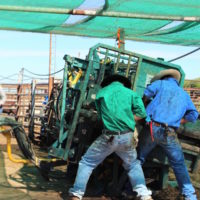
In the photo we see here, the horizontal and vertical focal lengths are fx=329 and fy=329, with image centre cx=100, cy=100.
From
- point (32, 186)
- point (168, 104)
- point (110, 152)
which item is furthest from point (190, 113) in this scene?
point (32, 186)

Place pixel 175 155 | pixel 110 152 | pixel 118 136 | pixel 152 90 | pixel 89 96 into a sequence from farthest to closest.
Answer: pixel 89 96
pixel 152 90
pixel 175 155
pixel 110 152
pixel 118 136

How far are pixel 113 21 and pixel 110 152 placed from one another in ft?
12.1

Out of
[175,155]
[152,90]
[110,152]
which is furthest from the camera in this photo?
[152,90]

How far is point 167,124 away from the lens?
4512 millimetres

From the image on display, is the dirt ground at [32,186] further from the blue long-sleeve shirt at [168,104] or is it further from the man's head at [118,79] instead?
the man's head at [118,79]

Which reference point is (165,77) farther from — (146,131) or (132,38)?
(132,38)

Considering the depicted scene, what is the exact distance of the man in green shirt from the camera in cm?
436

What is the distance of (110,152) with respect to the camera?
445 cm

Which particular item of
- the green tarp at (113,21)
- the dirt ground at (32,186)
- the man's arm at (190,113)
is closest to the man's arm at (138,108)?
the man's arm at (190,113)

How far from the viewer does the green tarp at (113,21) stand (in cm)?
515

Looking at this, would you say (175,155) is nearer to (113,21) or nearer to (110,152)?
(110,152)

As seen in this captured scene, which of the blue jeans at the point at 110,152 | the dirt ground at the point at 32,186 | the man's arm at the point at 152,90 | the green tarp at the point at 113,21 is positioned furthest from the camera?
the dirt ground at the point at 32,186

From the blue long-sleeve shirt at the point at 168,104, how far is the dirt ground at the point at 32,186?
130cm

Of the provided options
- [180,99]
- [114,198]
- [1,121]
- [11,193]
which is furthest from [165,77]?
[11,193]
